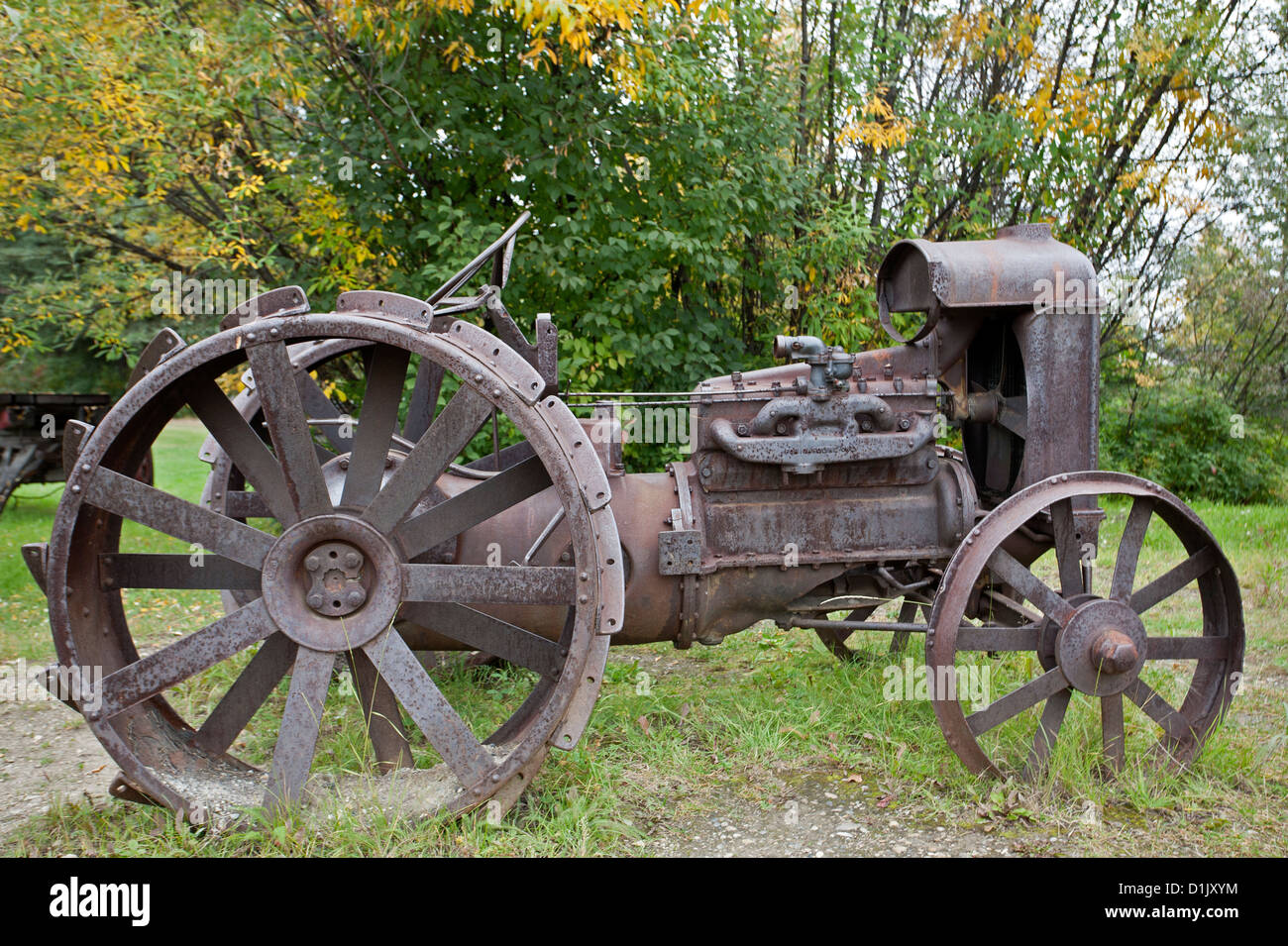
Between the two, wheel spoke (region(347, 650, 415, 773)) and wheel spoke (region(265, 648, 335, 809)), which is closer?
wheel spoke (region(265, 648, 335, 809))

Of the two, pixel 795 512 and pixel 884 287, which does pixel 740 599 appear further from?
pixel 884 287

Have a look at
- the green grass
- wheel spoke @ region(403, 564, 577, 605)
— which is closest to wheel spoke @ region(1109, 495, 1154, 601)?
the green grass

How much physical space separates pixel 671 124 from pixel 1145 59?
4937mm

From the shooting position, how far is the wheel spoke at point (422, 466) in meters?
2.98

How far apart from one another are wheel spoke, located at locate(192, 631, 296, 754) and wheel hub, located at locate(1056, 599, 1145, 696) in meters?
2.84

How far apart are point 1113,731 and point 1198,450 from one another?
8.28 metres

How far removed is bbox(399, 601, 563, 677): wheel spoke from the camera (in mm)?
3354

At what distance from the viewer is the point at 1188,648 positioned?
11.5 feet

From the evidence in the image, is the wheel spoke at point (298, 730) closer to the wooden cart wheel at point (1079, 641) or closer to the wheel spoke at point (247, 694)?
the wheel spoke at point (247, 694)

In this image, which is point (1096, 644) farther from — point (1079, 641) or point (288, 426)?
point (288, 426)

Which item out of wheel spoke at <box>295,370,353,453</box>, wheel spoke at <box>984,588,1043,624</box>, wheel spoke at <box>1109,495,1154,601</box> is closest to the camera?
wheel spoke at <box>1109,495,1154,601</box>

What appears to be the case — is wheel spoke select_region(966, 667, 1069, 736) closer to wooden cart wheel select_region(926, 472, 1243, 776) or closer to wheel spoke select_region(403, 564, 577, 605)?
wooden cart wheel select_region(926, 472, 1243, 776)

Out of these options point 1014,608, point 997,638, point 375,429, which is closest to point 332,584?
point 375,429

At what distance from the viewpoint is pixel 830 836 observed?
326 cm
